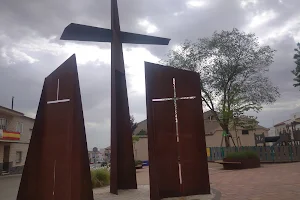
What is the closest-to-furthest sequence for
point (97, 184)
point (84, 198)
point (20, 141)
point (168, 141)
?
point (84, 198) < point (168, 141) < point (97, 184) < point (20, 141)

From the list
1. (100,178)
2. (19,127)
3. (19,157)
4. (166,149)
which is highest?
(19,127)

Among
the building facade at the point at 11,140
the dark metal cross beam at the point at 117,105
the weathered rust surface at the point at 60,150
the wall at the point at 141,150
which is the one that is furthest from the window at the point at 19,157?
the weathered rust surface at the point at 60,150

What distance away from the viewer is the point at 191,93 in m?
8.00

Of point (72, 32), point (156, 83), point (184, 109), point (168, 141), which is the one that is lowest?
point (168, 141)

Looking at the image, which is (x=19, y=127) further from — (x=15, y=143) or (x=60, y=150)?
(x=60, y=150)

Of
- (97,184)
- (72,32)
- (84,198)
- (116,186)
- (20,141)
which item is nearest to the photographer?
(84,198)

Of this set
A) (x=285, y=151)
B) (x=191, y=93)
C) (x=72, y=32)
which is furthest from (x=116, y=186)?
(x=285, y=151)

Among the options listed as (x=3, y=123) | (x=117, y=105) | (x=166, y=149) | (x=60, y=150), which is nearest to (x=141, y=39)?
(x=117, y=105)

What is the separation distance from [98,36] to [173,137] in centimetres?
495

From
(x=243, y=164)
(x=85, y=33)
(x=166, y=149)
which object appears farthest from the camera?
(x=243, y=164)

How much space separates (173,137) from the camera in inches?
301

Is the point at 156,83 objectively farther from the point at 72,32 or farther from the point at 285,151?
the point at 285,151

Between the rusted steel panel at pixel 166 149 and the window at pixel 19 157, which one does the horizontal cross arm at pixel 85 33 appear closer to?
the rusted steel panel at pixel 166 149

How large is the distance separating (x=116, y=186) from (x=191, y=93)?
3.89 metres
